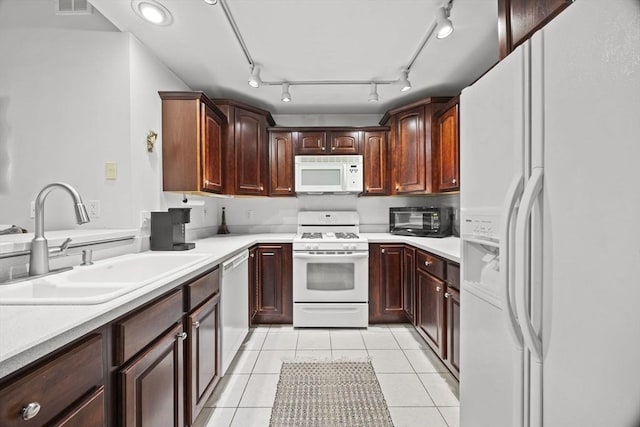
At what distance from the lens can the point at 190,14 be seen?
1.71 metres

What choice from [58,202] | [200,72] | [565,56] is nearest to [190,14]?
[200,72]

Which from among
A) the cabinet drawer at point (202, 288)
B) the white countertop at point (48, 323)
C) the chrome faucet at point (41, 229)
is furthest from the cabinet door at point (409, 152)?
the chrome faucet at point (41, 229)

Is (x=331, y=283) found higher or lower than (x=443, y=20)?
lower

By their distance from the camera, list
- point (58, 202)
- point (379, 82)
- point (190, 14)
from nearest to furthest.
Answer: point (190, 14)
point (58, 202)
point (379, 82)

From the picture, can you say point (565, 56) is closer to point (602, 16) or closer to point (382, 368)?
point (602, 16)

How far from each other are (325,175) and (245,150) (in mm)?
912

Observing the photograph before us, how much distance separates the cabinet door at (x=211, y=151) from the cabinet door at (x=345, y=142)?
123 cm

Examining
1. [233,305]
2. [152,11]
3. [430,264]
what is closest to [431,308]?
[430,264]

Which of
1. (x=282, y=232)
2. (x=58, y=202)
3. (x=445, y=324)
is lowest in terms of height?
(x=445, y=324)

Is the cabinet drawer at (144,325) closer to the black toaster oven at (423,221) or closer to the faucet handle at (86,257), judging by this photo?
the faucet handle at (86,257)

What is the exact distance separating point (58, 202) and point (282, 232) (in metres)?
2.14

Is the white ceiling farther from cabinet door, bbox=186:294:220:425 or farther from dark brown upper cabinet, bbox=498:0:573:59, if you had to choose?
cabinet door, bbox=186:294:220:425

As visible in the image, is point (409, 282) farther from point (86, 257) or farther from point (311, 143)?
point (86, 257)

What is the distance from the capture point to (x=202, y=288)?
1488 mm
